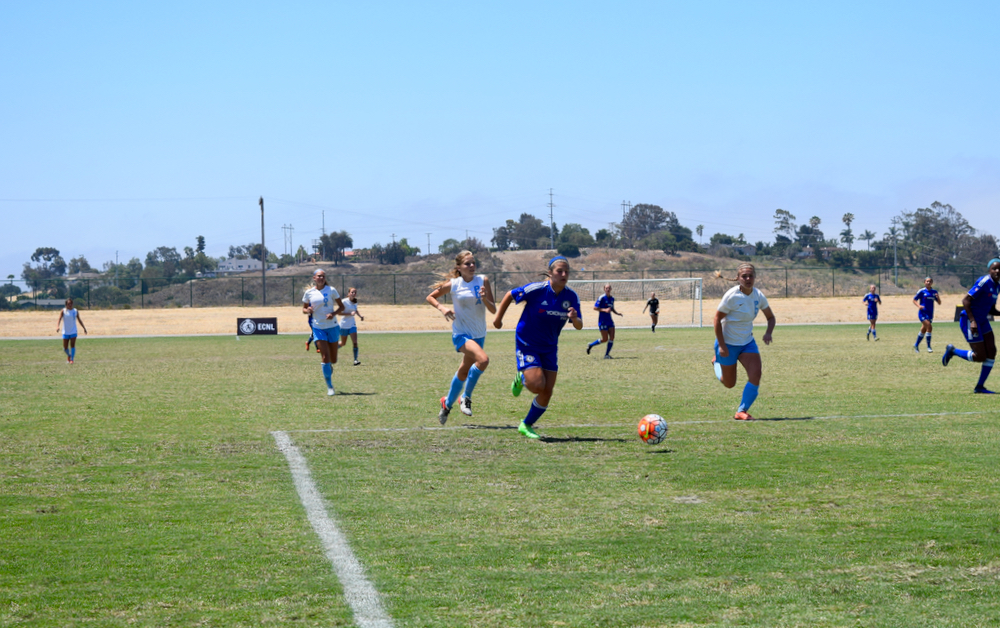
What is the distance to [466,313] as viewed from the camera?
11961 millimetres

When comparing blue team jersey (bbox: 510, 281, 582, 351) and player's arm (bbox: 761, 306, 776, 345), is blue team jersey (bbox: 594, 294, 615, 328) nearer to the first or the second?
player's arm (bbox: 761, 306, 776, 345)

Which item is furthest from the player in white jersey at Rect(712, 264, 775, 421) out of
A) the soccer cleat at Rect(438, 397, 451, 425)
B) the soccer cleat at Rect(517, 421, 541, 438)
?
the soccer cleat at Rect(438, 397, 451, 425)

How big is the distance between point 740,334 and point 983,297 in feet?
15.6

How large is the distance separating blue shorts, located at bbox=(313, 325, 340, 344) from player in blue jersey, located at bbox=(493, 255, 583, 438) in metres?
6.56

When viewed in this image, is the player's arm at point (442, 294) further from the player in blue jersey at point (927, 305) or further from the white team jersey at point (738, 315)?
the player in blue jersey at point (927, 305)

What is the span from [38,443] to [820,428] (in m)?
8.76

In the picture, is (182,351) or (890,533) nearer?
(890,533)

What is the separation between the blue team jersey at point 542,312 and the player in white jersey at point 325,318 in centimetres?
647

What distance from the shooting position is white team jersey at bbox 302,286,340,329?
1639 centimetres

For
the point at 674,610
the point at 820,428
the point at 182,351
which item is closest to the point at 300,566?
the point at 674,610

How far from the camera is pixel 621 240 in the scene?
5719 inches

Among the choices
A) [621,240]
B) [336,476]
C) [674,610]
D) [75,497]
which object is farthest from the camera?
[621,240]

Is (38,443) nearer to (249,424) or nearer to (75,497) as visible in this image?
(249,424)

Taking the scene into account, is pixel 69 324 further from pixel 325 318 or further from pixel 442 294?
pixel 442 294
